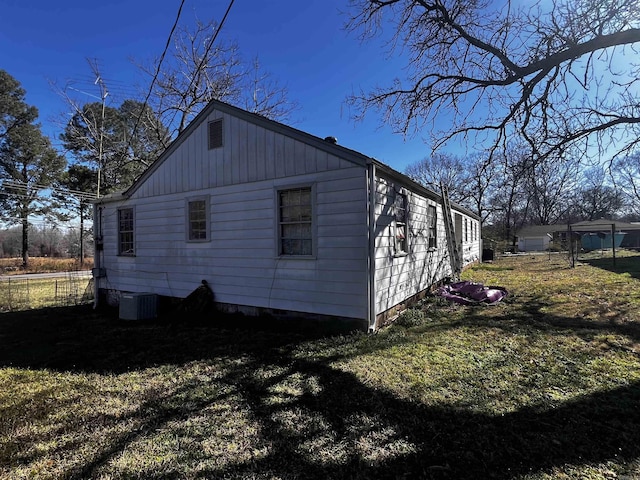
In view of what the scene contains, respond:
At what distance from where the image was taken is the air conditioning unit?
307 inches

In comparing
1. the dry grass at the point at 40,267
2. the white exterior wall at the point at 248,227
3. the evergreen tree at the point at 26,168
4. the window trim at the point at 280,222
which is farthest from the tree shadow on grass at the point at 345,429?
the evergreen tree at the point at 26,168

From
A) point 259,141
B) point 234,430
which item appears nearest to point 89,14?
point 259,141

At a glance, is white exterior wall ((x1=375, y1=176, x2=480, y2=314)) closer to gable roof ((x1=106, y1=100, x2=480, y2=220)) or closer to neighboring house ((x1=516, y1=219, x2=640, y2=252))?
gable roof ((x1=106, y1=100, x2=480, y2=220))

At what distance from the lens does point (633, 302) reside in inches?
306

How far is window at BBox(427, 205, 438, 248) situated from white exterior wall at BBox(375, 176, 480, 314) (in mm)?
172

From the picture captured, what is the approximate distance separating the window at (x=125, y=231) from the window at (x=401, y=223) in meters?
7.20

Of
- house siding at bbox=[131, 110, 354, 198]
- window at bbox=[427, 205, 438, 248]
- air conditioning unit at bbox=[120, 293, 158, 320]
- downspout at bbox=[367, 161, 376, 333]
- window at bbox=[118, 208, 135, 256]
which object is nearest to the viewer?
downspout at bbox=[367, 161, 376, 333]

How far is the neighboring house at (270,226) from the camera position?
5.81 meters

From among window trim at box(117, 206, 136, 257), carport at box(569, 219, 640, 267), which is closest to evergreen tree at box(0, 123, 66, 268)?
window trim at box(117, 206, 136, 257)

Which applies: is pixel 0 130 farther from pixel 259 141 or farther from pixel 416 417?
pixel 416 417

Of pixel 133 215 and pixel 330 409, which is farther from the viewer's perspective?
pixel 133 215

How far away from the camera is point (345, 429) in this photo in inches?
115

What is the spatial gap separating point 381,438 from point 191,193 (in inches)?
272

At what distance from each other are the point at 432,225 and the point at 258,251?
5.75 metres
